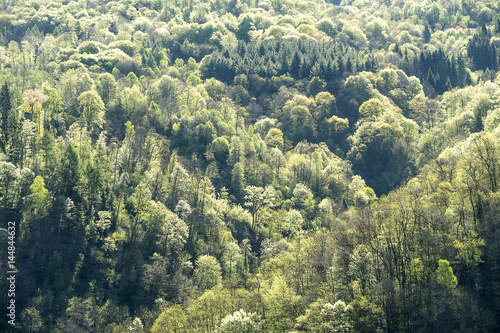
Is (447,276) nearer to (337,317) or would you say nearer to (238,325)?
(337,317)

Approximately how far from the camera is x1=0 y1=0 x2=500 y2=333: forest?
261 ft

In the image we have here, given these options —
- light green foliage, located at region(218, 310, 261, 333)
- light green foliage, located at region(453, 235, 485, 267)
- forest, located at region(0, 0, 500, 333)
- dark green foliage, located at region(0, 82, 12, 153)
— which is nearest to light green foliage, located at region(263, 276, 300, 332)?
forest, located at region(0, 0, 500, 333)

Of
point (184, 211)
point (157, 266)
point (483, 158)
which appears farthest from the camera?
point (184, 211)

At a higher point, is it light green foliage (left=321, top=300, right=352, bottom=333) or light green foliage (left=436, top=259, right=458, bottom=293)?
light green foliage (left=436, top=259, right=458, bottom=293)

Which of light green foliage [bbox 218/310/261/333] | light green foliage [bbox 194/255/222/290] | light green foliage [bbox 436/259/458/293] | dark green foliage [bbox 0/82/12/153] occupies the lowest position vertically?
light green foliage [bbox 218/310/261/333]

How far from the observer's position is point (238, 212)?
140 metres

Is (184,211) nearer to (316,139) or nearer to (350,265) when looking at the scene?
(350,265)

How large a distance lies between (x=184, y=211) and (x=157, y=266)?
16.8m

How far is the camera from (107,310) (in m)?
108

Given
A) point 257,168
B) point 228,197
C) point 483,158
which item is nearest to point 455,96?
point 257,168

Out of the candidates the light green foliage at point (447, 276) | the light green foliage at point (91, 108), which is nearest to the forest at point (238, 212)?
the light green foliage at point (447, 276)

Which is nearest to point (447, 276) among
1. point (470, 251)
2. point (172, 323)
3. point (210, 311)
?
point (470, 251)

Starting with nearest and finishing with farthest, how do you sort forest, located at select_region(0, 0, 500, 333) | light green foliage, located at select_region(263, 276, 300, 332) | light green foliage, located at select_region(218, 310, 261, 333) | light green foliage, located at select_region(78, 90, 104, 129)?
1. light green foliage, located at select_region(218, 310, 261, 333)
2. forest, located at select_region(0, 0, 500, 333)
3. light green foliage, located at select_region(263, 276, 300, 332)
4. light green foliage, located at select_region(78, 90, 104, 129)

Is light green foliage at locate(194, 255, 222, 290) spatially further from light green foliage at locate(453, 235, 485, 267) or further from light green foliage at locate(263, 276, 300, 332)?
→ light green foliage at locate(453, 235, 485, 267)
